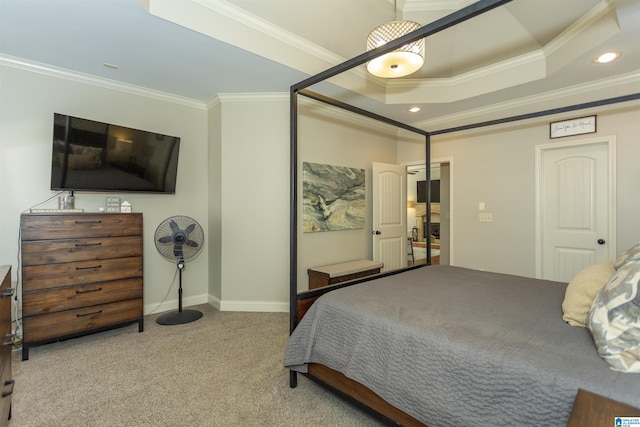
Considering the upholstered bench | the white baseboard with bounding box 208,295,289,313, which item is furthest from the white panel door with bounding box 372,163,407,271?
the white baseboard with bounding box 208,295,289,313

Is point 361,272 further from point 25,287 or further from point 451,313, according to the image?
point 25,287

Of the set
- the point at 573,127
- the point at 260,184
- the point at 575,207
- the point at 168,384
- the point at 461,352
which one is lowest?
the point at 168,384

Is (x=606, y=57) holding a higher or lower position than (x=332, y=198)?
higher

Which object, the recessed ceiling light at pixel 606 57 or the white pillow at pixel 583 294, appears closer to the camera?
the white pillow at pixel 583 294

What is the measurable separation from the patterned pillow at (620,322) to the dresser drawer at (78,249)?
Result: 3.38 meters

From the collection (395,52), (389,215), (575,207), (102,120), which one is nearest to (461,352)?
(395,52)

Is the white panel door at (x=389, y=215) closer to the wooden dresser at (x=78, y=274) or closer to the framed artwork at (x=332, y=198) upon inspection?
the framed artwork at (x=332, y=198)

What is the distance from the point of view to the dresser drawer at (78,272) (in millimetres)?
2436

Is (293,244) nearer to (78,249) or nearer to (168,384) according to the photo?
(168,384)

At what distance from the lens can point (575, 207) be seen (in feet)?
11.3

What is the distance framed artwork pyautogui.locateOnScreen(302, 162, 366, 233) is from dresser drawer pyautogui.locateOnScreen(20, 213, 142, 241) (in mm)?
1848

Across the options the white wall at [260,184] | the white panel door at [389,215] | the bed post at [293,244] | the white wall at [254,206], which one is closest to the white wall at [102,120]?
the white wall at [260,184]

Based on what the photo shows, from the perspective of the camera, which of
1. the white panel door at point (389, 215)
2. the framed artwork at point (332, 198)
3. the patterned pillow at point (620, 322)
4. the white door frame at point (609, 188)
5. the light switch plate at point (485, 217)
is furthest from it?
the white panel door at point (389, 215)

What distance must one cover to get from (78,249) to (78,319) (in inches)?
23.9
